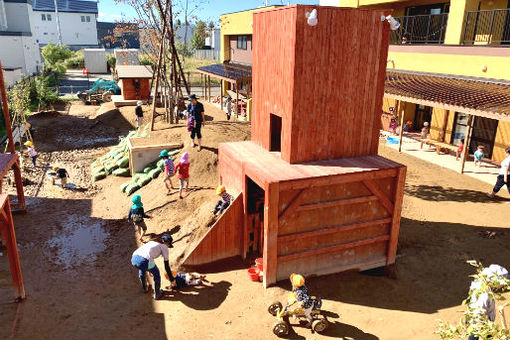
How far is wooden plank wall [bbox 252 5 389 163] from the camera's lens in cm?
778

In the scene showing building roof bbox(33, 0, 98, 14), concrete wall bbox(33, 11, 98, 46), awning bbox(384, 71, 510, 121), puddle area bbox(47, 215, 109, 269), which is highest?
building roof bbox(33, 0, 98, 14)

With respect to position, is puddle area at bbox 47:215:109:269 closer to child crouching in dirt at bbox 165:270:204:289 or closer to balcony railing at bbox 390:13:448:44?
child crouching in dirt at bbox 165:270:204:289

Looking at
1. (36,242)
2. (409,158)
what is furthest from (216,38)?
(36,242)

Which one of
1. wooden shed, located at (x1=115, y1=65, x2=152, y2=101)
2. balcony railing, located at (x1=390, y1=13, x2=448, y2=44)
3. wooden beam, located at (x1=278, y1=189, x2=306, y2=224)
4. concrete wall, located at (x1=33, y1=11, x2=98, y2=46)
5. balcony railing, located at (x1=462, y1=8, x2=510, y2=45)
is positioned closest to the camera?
wooden beam, located at (x1=278, y1=189, x2=306, y2=224)

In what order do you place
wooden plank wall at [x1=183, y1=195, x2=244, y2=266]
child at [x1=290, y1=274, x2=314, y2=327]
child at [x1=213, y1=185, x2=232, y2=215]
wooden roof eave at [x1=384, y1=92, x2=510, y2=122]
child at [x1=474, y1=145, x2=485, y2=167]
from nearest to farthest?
child at [x1=290, y1=274, x2=314, y2=327]
wooden plank wall at [x1=183, y1=195, x2=244, y2=266]
child at [x1=213, y1=185, x2=232, y2=215]
wooden roof eave at [x1=384, y1=92, x2=510, y2=122]
child at [x1=474, y1=145, x2=485, y2=167]

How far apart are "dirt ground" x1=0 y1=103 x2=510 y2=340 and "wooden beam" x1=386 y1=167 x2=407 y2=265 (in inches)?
15.0

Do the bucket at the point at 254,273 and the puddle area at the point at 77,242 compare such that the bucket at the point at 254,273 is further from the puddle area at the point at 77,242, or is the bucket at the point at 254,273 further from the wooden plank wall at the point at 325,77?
the puddle area at the point at 77,242

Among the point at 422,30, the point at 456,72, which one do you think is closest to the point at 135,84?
the point at 422,30

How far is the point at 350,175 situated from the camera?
310 inches

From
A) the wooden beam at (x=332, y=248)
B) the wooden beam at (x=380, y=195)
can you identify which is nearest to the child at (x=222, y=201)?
the wooden beam at (x=332, y=248)

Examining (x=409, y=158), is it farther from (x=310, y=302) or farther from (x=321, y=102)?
(x=310, y=302)

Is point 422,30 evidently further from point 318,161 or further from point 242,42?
point 318,161

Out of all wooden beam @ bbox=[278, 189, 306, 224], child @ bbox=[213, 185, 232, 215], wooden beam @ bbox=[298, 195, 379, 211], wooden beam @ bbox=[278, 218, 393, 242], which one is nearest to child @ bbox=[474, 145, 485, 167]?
wooden beam @ bbox=[278, 218, 393, 242]

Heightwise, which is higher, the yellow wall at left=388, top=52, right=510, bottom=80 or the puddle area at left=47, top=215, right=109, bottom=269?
the yellow wall at left=388, top=52, right=510, bottom=80
